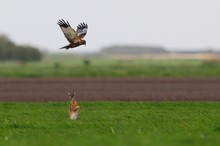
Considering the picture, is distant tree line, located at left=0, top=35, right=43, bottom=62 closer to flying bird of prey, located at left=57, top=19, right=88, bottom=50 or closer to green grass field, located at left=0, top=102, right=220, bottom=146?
green grass field, located at left=0, top=102, right=220, bottom=146

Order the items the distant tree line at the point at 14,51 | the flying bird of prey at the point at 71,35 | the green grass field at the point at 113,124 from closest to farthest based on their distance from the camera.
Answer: the green grass field at the point at 113,124 → the flying bird of prey at the point at 71,35 → the distant tree line at the point at 14,51

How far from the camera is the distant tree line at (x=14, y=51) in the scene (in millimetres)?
100312

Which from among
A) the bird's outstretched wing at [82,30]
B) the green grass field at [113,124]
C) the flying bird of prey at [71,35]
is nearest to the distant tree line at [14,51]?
the green grass field at [113,124]

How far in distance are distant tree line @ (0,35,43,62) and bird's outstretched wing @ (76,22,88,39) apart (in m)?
82.2

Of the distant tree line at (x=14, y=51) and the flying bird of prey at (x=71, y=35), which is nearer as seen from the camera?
the flying bird of prey at (x=71, y=35)

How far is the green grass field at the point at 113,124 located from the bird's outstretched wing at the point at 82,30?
135 inches

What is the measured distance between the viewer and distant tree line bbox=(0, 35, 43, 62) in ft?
329

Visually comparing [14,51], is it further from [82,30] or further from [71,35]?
[71,35]

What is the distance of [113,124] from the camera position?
2094 cm

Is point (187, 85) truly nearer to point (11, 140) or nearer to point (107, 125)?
point (107, 125)

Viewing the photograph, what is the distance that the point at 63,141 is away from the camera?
661 inches

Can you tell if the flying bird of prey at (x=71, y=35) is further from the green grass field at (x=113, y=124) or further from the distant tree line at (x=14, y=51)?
the distant tree line at (x=14, y=51)

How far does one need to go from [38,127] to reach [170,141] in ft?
20.5

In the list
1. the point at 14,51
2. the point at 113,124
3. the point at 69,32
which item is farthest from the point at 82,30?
the point at 14,51
